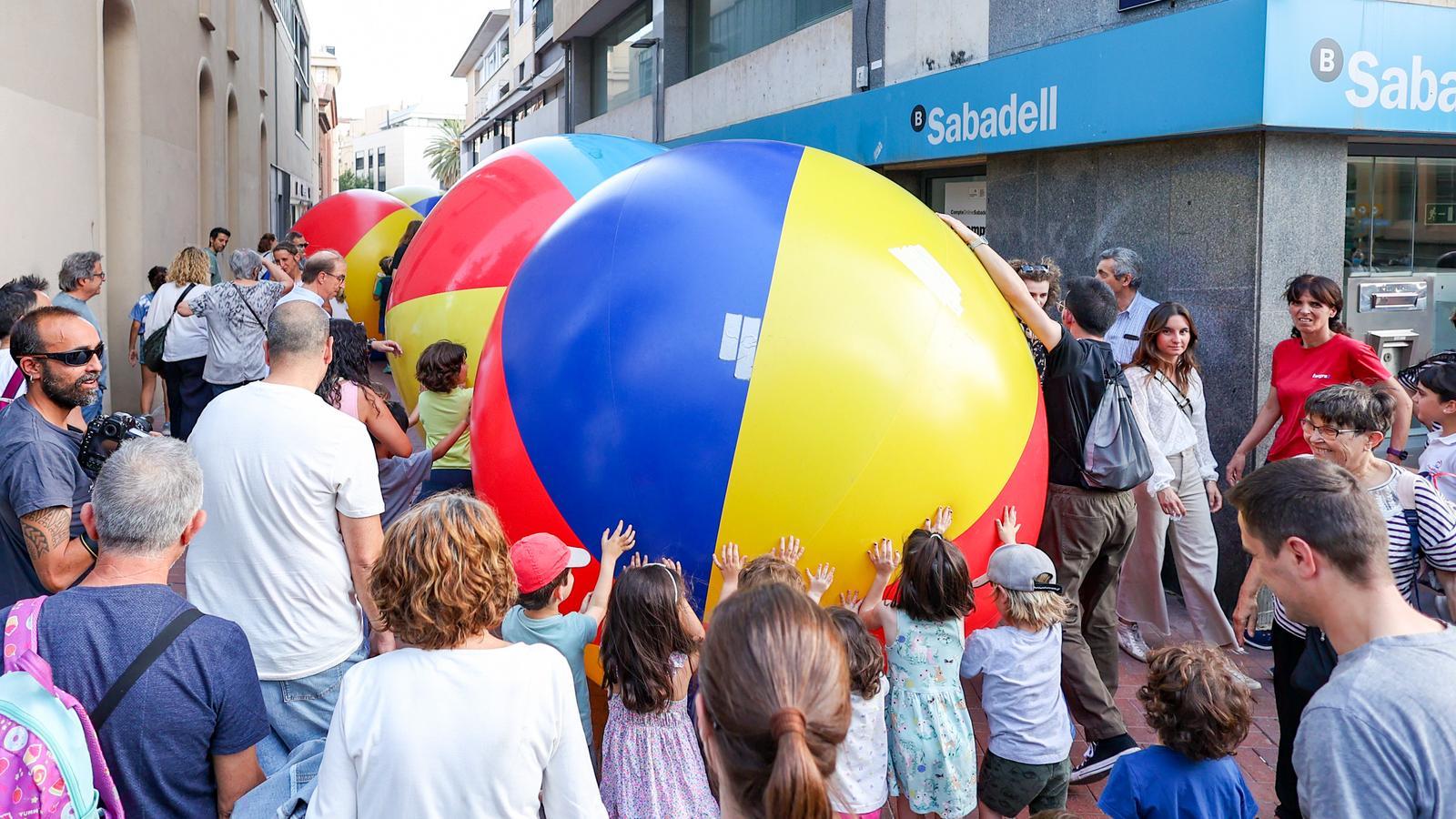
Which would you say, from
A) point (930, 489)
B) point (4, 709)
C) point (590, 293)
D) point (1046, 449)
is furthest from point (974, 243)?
point (4, 709)

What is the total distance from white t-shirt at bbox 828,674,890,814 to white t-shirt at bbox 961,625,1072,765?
0.44 m

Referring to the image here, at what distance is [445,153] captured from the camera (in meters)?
82.0

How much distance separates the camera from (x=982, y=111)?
798 centimetres

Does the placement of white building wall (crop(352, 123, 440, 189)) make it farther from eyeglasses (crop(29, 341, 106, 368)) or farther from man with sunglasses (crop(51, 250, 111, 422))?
eyeglasses (crop(29, 341, 106, 368))

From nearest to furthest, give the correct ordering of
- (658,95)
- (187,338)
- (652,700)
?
1. (652,700)
2. (187,338)
3. (658,95)

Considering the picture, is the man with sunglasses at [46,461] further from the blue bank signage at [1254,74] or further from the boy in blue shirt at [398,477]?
the blue bank signage at [1254,74]

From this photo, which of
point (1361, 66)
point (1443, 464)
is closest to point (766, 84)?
point (1361, 66)

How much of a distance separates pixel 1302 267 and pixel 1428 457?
2248mm

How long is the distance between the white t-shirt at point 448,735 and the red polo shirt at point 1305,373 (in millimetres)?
3973

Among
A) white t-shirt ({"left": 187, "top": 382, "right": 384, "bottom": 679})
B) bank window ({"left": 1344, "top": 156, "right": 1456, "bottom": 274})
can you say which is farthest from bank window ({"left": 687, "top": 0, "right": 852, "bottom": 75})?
white t-shirt ({"left": 187, "top": 382, "right": 384, "bottom": 679})

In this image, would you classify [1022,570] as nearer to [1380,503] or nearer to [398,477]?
[1380,503]

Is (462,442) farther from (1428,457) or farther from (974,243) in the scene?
(1428,457)

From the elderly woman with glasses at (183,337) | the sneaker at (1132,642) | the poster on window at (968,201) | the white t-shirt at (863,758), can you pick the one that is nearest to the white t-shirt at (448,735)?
the white t-shirt at (863,758)

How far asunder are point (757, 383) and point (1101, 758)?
7.38 feet
